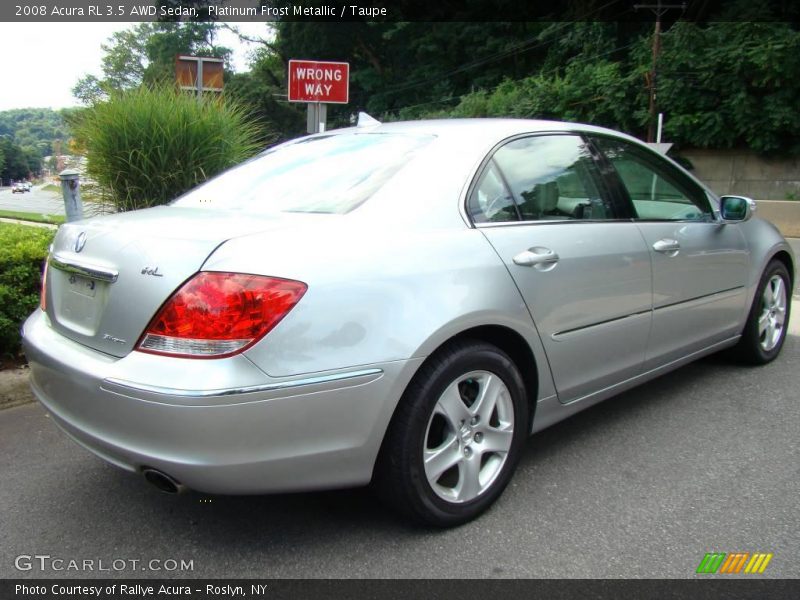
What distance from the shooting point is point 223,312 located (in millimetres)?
1986

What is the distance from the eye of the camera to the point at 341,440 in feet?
6.98

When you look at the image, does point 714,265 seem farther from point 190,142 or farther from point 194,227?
point 190,142

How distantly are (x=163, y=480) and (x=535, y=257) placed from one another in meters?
1.58

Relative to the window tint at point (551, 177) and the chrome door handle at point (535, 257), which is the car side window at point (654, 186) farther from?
the chrome door handle at point (535, 257)

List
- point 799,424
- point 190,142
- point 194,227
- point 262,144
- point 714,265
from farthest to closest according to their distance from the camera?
point 262,144, point 190,142, point 714,265, point 799,424, point 194,227

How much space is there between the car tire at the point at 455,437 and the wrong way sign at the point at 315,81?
19.9 feet

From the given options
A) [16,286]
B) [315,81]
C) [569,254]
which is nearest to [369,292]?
[569,254]

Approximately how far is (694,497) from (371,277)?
1.66 m

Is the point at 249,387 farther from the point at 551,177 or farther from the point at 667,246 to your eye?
the point at 667,246

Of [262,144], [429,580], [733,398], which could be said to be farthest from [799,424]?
[262,144]

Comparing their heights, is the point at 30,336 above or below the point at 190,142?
below

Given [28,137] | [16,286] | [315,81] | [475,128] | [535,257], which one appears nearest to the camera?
[535,257]

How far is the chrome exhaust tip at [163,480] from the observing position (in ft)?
6.79

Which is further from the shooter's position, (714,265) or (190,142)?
(190,142)
